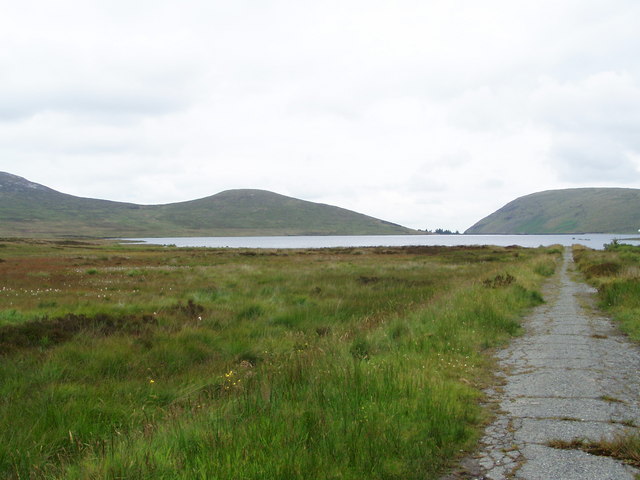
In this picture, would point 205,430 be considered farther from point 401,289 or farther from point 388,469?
point 401,289

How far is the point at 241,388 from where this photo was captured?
6.59 m

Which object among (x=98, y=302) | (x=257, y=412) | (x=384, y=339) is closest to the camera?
(x=257, y=412)

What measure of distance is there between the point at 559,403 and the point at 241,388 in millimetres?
4296

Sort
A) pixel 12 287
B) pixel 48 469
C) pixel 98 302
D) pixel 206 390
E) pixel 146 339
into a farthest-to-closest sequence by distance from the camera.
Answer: pixel 12 287
pixel 98 302
pixel 146 339
pixel 206 390
pixel 48 469

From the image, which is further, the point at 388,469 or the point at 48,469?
the point at 48,469

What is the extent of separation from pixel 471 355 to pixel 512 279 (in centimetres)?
1322


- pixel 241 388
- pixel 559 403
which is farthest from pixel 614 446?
pixel 241 388

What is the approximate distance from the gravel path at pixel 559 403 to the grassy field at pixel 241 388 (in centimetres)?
40

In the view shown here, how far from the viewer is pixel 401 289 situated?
21.3 m

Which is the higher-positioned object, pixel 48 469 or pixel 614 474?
pixel 614 474

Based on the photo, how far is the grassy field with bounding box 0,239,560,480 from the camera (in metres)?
4.34

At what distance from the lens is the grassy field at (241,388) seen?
171 inches

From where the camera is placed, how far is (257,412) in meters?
5.41

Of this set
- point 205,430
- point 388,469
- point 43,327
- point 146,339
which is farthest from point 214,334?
point 388,469
